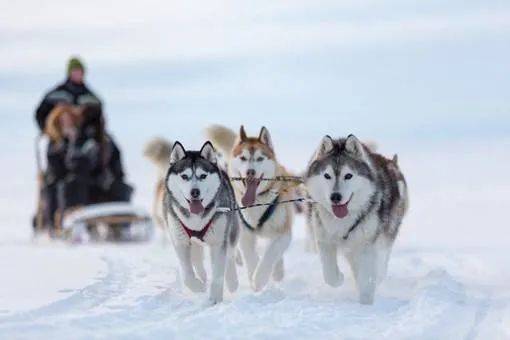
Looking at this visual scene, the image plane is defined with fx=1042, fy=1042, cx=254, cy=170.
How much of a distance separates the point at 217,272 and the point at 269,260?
27.4 inches

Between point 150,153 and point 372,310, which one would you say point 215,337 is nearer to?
point 372,310

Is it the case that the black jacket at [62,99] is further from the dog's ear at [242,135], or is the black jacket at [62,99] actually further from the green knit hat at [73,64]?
the dog's ear at [242,135]

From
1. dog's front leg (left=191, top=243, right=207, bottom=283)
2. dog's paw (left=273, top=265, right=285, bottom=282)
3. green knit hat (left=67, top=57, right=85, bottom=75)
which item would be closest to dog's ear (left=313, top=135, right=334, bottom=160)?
dog's front leg (left=191, top=243, right=207, bottom=283)

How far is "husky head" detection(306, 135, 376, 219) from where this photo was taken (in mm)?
5520

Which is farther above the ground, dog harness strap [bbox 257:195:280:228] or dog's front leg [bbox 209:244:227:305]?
dog harness strap [bbox 257:195:280:228]

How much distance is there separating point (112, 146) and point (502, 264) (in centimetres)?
670

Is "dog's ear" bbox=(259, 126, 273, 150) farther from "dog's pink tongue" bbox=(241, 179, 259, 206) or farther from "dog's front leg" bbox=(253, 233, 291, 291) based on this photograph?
"dog's front leg" bbox=(253, 233, 291, 291)

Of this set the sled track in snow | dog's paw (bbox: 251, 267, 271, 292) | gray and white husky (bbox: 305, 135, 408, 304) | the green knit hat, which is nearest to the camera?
the sled track in snow

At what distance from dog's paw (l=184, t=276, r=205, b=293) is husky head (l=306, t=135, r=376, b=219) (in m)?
0.78

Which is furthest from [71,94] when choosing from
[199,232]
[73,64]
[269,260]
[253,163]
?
[199,232]

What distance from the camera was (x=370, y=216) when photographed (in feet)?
18.5

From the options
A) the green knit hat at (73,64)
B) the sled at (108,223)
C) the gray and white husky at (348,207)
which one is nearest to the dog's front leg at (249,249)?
the gray and white husky at (348,207)

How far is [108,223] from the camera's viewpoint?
1293cm

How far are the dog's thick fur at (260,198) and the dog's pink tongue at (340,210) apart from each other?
2.63ft
